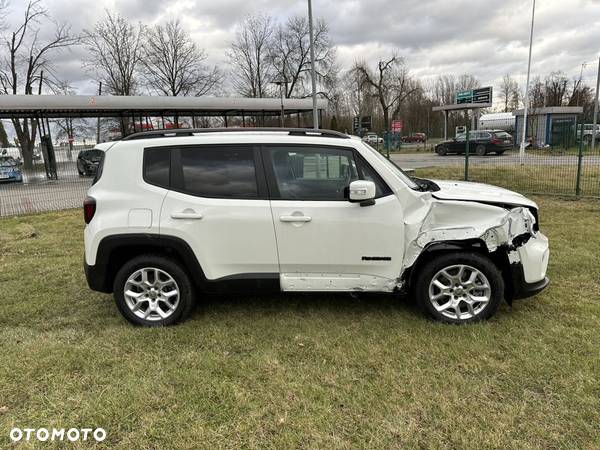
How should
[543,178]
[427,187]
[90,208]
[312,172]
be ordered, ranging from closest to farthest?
[90,208]
[312,172]
[427,187]
[543,178]

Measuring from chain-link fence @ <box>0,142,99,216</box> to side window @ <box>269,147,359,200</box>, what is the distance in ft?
29.2

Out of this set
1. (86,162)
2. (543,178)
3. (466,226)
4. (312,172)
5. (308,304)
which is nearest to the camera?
(466,226)

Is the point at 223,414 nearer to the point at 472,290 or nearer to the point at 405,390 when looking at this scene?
the point at 405,390

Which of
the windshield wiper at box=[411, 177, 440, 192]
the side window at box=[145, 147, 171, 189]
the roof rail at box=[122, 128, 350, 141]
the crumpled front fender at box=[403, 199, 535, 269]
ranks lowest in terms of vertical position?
the crumpled front fender at box=[403, 199, 535, 269]

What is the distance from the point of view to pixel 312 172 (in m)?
3.96

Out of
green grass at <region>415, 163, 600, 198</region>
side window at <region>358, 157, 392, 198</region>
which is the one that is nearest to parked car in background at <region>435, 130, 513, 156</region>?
green grass at <region>415, 163, 600, 198</region>

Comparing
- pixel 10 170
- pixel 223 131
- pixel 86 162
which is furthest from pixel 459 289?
pixel 86 162

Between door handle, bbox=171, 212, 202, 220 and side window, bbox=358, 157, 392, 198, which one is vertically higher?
side window, bbox=358, 157, 392, 198

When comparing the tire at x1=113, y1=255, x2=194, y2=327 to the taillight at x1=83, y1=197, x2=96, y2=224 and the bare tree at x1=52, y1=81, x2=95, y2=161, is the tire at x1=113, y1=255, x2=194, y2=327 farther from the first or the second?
the bare tree at x1=52, y1=81, x2=95, y2=161

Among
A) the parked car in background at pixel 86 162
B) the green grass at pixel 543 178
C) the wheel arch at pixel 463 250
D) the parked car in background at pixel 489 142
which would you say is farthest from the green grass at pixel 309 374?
the parked car in background at pixel 489 142

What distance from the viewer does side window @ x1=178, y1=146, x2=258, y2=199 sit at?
384cm

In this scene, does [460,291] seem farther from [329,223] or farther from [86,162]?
Answer: [86,162]

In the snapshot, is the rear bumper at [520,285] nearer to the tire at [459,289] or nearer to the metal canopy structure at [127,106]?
the tire at [459,289]

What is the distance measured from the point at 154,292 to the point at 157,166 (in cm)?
115
